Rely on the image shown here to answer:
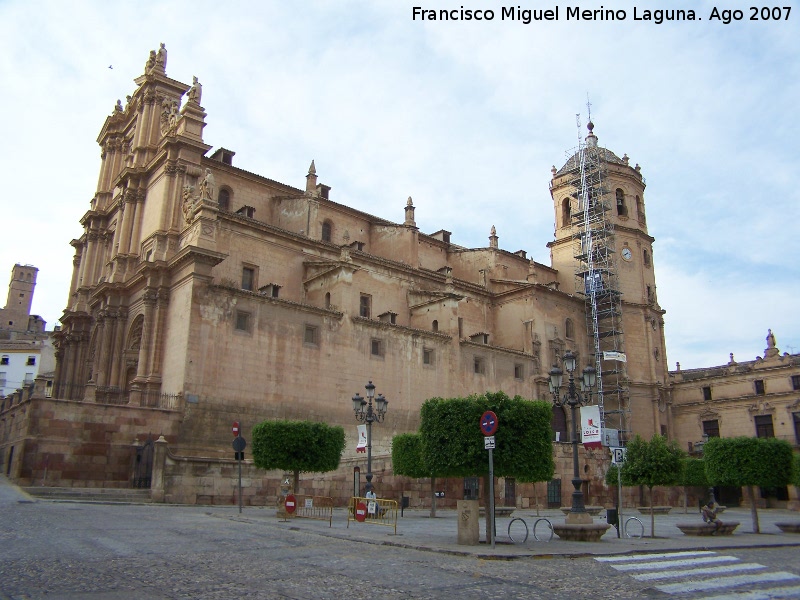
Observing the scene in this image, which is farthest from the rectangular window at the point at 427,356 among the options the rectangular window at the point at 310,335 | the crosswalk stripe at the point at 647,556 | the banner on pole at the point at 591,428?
the crosswalk stripe at the point at 647,556

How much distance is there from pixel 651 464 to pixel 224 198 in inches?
1034

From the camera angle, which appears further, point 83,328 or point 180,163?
point 83,328

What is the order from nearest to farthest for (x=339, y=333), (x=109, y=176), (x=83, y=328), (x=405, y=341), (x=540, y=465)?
1. (x=540, y=465)
2. (x=339, y=333)
3. (x=405, y=341)
4. (x=83, y=328)
5. (x=109, y=176)

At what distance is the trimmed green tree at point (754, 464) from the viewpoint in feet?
63.9

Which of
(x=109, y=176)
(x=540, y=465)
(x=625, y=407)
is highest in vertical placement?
(x=109, y=176)

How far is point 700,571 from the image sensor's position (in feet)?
35.0

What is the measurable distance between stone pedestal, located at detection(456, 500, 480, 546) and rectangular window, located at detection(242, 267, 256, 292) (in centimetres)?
2202

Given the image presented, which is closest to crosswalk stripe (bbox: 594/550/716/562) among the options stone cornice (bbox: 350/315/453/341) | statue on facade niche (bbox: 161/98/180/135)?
stone cornice (bbox: 350/315/453/341)

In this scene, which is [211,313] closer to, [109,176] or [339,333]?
[339,333]

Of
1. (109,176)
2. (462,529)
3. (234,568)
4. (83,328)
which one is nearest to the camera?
(234,568)

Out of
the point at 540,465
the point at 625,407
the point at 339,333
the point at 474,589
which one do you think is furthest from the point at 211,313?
the point at 625,407

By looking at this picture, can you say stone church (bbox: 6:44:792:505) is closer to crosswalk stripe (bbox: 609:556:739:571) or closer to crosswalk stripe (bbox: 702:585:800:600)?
crosswalk stripe (bbox: 609:556:739:571)

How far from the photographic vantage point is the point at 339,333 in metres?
32.8

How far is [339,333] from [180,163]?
460 inches
